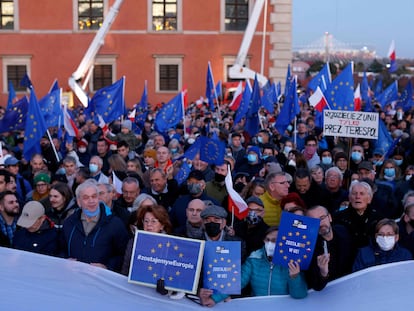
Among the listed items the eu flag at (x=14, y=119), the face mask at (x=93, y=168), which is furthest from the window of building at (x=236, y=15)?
the face mask at (x=93, y=168)

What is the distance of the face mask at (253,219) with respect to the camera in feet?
19.9

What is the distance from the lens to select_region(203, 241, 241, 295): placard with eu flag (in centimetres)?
447

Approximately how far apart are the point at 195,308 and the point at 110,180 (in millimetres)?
4888

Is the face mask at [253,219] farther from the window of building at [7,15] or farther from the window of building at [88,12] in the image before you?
the window of building at [7,15]

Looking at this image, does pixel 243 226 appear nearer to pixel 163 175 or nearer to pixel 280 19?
pixel 163 175

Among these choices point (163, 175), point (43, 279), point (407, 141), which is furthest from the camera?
point (407, 141)

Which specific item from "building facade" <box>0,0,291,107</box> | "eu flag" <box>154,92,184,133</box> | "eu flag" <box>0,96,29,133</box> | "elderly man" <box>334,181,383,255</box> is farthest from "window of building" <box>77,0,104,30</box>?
"elderly man" <box>334,181,383,255</box>

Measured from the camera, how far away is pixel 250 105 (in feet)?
53.1

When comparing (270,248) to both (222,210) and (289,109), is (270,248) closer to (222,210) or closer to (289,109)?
(222,210)

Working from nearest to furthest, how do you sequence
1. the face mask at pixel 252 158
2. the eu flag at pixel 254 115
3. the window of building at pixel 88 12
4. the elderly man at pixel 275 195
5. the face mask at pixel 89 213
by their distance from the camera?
the face mask at pixel 89 213 < the elderly man at pixel 275 195 < the face mask at pixel 252 158 < the eu flag at pixel 254 115 < the window of building at pixel 88 12

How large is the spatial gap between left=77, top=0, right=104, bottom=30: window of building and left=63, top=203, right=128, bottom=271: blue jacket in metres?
28.8

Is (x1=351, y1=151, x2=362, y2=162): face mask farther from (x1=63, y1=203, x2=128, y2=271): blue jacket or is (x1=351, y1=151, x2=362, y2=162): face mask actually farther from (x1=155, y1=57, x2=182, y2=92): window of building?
(x1=155, y1=57, x2=182, y2=92): window of building

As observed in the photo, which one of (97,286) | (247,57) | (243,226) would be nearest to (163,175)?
(243,226)

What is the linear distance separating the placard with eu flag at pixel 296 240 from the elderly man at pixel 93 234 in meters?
1.51
